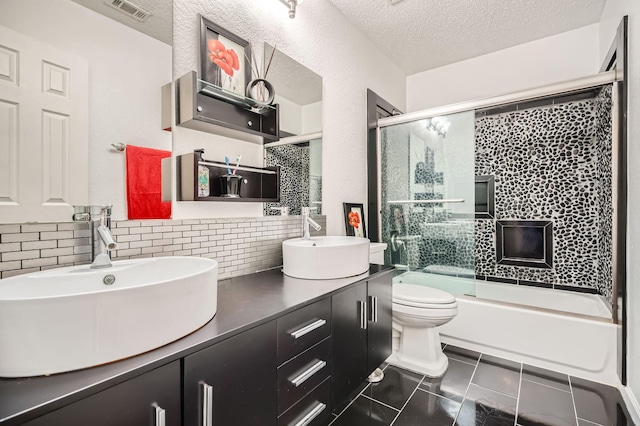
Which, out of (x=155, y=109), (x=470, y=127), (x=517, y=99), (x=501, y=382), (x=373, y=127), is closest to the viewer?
(x=155, y=109)

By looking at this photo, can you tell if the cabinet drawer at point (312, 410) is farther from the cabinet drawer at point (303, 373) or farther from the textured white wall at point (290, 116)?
the textured white wall at point (290, 116)

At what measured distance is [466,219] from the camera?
2.38 m

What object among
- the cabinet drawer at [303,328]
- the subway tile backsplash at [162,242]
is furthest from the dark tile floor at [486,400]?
the subway tile backsplash at [162,242]

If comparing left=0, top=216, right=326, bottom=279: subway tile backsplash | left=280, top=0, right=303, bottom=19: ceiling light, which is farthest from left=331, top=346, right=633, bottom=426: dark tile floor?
left=280, top=0, right=303, bottom=19: ceiling light

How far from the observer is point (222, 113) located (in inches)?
54.1

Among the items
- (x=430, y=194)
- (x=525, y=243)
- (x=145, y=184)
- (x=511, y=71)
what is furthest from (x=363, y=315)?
(x=511, y=71)

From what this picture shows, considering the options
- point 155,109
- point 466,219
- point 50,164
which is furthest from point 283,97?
point 466,219

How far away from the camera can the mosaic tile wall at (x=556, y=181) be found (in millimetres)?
2590

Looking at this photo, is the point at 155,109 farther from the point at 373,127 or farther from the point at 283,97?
the point at 373,127

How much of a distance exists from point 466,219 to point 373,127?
1081 millimetres

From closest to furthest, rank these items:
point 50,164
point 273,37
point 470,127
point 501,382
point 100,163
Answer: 1. point 50,164
2. point 100,163
3. point 273,37
4. point 501,382
5. point 470,127

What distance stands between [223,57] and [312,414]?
1558 millimetres

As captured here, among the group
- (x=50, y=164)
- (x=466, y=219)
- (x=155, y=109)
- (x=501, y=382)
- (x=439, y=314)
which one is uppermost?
(x=155, y=109)

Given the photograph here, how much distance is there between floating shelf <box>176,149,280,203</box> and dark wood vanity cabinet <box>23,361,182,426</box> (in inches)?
29.0
